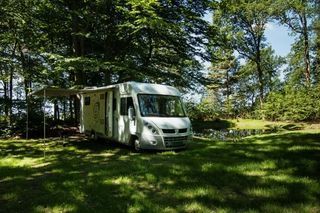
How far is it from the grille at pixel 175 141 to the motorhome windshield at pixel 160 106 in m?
1.03

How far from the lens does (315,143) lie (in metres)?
11.0

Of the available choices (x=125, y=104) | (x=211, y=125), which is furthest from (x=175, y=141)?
(x=211, y=125)

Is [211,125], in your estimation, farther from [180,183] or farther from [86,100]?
[180,183]

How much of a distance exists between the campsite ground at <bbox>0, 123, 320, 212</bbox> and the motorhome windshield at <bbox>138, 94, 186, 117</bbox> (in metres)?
2.64

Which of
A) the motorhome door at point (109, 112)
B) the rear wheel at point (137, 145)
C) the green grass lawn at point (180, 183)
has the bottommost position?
the green grass lawn at point (180, 183)

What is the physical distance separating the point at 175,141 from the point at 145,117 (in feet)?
4.46

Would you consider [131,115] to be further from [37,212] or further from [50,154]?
[37,212]

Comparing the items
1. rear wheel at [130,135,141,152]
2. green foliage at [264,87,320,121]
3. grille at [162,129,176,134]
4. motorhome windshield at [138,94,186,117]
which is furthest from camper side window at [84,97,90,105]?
green foliage at [264,87,320,121]

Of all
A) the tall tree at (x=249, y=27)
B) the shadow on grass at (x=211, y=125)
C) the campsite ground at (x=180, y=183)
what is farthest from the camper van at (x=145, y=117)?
the tall tree at (x=249, y=27)

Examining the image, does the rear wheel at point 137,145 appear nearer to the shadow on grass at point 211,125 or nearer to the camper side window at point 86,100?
the camper side window at point 86,100

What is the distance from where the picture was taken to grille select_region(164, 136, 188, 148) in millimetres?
13117

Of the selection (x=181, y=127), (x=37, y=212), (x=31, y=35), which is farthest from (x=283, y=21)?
(x=37, y=212)

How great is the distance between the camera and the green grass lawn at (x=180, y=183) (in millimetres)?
6414

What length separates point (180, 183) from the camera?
25.3ft
